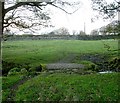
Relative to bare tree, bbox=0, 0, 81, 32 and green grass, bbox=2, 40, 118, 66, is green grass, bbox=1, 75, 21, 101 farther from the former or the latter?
bare tree, bbox=0, 0, 81, 32

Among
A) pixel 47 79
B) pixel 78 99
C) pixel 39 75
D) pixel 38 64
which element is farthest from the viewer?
pixel 38 64

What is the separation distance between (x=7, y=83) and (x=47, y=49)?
1.35 m

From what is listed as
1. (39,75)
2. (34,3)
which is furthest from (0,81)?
(34,3)

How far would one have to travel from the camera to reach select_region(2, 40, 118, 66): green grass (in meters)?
5.88

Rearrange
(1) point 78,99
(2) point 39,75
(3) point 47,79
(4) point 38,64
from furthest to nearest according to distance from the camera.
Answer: (4) point 38,64, (2) point 39,75, (3) point 47,79, (1) point 78,99

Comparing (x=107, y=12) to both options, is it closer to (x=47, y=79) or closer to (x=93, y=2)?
(x=93, y=2)

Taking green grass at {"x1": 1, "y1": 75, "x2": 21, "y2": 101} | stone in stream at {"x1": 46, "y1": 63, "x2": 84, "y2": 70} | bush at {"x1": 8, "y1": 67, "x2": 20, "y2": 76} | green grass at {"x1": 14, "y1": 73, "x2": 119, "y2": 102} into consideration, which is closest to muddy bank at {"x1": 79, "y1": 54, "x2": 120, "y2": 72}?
stone in stream at {"x1": 46, "y1": 63, "x2": 84, "y2": 70}

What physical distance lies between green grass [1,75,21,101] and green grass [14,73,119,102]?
0.62 ft

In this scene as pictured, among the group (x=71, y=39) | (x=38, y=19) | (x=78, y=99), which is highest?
(x=38, y=19)

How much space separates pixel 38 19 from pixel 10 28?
684mm

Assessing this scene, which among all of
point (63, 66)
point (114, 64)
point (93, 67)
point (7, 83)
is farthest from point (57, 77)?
point (114, 64)

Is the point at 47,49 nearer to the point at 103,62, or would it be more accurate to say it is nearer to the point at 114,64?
the point at 103,62

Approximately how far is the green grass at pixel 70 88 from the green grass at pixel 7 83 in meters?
0.19

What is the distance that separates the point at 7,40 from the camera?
6070 mm
